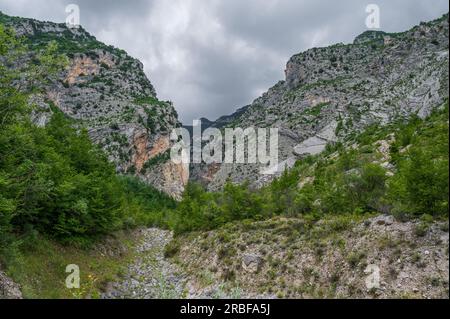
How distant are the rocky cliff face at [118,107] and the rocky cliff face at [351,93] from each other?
2424 centimetres

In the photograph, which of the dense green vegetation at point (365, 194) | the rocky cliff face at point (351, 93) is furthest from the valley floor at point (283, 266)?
the rocky cliff face at point (351, 93)

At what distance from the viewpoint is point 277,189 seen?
93.9 feet

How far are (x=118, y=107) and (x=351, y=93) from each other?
69502mm

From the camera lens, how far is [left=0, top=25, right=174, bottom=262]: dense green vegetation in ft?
46.1

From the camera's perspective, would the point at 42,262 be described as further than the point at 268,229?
No

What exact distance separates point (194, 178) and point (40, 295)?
13409cm

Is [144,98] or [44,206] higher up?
[144,98]

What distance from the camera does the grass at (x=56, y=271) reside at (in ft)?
44.0

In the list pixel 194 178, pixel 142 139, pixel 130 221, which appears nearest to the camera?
pixel 130 221

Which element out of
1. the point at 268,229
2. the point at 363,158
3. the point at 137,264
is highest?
the point at 363,158

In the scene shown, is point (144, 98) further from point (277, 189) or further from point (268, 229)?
point (268, 229)

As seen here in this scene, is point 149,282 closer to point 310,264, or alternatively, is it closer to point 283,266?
point 283,266

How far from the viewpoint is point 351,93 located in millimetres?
93062

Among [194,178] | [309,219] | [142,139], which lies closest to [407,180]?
[309,219]
